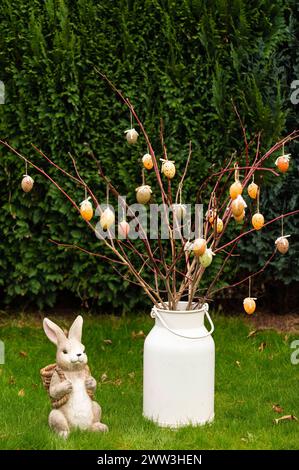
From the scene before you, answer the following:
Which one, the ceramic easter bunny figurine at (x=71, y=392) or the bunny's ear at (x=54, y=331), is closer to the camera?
the ceramic easter bunny figurine at (x=71, y=392)

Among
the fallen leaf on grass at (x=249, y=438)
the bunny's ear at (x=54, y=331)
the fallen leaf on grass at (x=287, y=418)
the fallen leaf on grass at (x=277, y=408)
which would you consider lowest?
the fallen leaf on grass at (x=249, y=438)

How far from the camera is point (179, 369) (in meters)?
3.91

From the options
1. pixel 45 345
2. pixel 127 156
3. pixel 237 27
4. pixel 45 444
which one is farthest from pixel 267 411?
pixel 237 27

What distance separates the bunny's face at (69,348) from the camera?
374 cm

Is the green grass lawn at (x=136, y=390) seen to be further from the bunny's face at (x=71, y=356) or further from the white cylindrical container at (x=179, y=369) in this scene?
the bunny's face at (x=71, y=356)

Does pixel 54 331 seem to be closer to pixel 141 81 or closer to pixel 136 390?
pixel 136 390

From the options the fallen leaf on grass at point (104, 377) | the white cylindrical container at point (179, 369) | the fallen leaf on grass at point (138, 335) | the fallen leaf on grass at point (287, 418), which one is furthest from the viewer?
the fallen leaf on grass at point (138, 335)

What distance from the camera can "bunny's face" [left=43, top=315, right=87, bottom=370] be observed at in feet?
12.3

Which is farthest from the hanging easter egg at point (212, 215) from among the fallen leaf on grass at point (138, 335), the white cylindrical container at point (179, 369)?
the fallen leaf on grass at point (138, 335)

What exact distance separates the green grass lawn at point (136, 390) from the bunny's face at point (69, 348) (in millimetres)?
310

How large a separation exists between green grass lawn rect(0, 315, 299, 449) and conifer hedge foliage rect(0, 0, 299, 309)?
536mm

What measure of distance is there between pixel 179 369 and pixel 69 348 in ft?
1.78

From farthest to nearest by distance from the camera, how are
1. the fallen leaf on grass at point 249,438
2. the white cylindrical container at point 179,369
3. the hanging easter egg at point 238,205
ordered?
the white cylindrical container at point 179,369 < the fallen leaf on grass at point 249,438 < the hanging easter egg at point 238,205

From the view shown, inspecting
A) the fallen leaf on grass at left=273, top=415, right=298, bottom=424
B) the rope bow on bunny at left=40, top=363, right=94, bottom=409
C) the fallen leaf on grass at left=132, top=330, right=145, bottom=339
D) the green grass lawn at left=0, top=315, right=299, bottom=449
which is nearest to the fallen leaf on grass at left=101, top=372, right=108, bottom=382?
the green grass lawn at left=0, top=315, right=299, bottom=449
